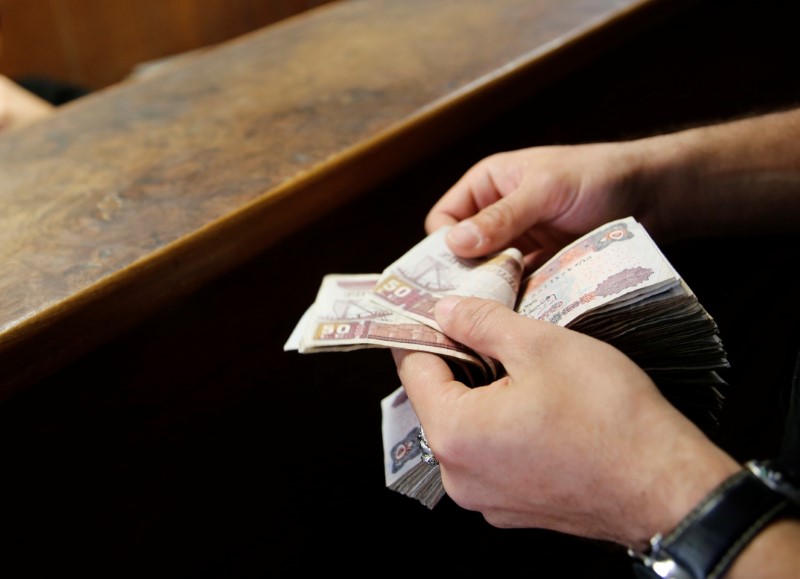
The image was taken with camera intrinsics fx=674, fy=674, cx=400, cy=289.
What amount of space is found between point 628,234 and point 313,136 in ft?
1.85

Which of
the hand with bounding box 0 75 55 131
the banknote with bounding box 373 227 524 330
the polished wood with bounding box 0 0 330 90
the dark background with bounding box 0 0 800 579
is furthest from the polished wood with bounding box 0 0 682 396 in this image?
the polished wood with bounding box 0 0 330 90

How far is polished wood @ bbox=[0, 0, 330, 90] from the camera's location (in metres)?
2.98

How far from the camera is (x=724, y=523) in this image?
55 centimetres

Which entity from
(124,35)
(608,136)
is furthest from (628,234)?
(124,35)

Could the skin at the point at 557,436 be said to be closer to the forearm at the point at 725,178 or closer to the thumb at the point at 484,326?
the thumb at the point at 484,326

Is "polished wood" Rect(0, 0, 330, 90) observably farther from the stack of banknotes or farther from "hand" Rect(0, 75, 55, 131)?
the stack of banknotes

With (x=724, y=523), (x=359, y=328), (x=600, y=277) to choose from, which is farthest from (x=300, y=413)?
(x=724, y=523)

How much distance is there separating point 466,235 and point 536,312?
0.15 meters

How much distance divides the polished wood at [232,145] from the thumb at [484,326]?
34 cm

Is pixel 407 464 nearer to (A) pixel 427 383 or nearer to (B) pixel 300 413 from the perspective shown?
(A) pixel 427 383

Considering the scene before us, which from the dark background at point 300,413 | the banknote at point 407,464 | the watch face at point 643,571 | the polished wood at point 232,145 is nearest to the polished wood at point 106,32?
the polished wood at point 232,145

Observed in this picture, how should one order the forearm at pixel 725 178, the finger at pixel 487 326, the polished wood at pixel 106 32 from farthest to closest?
the polished wood at pixel 106 32 → the forearm at pixel 725 178 → the finger at pixel 487 326

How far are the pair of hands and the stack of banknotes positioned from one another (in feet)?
0.26

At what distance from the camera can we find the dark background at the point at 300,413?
2.92 ft
